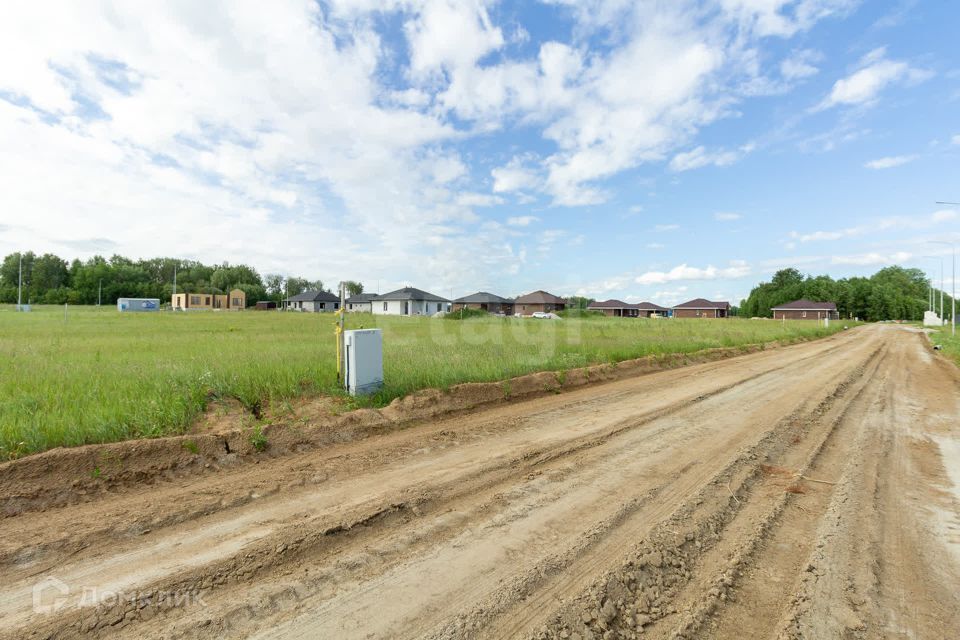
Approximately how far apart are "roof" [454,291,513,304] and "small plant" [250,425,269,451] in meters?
65.3

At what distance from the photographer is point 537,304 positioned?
72375mm

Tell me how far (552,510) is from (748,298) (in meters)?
115

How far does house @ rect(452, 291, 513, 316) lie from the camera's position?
7019 cm

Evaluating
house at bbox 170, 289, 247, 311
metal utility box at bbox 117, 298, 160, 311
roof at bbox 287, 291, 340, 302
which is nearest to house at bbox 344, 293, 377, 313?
roof at bbox 287, 291, 340, 302

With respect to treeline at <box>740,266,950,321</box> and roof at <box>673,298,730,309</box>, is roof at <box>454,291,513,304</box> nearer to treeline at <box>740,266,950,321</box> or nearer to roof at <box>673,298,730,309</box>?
roof at <box>673,298,730,309</box>

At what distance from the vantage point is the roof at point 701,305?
84806 mm

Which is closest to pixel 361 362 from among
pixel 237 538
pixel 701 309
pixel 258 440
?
pixel 258 440

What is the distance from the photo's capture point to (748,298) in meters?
100

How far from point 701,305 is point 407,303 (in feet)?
204

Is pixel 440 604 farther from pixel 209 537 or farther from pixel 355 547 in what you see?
pixel 209 537

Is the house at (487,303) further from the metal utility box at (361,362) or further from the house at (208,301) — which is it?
the metal utility box at (361,362)

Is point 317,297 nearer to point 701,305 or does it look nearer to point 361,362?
point 361,362

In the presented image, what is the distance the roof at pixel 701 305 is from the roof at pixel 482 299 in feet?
131

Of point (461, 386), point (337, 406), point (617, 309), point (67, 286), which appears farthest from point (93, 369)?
point (67, 286)
